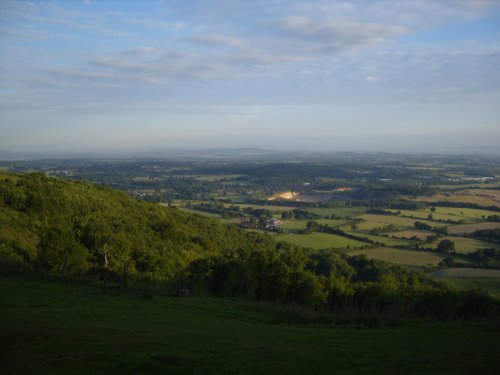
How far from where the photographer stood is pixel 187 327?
15898mm

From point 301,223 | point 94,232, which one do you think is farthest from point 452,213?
point 94,232

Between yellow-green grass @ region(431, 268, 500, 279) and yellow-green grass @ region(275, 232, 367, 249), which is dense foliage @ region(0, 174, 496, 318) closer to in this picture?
yellow-green grass @ region(431, 268, 500, 279)

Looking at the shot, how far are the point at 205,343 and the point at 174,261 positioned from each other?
2817cm

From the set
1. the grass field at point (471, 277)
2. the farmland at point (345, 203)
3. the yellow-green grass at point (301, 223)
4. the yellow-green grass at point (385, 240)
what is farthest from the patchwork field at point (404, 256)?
the yellow-green grass at point (301, 223)

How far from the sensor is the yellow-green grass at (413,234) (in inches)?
2582

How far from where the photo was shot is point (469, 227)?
68.6 m

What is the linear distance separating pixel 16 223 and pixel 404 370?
39.6 metres

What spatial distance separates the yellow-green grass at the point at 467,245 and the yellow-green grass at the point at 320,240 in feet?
39.9

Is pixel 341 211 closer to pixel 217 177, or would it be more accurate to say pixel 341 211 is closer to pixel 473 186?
pixel 473 186

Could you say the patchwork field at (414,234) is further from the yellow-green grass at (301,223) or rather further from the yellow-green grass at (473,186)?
the yellow-green grass at (473,186)

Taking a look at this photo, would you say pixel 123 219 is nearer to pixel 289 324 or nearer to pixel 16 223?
pixel 16 223

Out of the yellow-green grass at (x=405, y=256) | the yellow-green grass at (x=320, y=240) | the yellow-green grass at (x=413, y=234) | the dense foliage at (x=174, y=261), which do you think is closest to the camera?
the dense foliage at (x=174, y=261)

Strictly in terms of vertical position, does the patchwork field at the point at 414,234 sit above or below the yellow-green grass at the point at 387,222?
below

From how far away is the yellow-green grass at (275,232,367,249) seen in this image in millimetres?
62562
